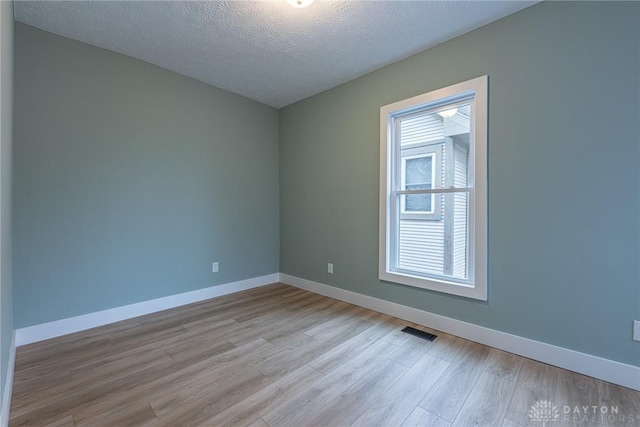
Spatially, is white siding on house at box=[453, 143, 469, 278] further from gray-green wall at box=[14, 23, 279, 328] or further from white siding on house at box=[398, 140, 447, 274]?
gray-green wall at box=[14, 23, 279, 328]

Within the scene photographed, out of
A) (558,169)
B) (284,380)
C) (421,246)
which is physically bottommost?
(284,380)

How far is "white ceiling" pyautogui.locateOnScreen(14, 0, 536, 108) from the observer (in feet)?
6.59

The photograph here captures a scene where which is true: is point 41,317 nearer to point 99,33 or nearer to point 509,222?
point 99,33

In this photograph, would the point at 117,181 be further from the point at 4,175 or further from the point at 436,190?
the point at 436,190

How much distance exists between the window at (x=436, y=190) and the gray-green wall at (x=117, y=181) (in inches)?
77.2

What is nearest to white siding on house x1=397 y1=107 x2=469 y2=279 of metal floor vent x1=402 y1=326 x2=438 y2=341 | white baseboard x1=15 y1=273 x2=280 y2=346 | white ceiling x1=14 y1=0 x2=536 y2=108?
metal floor vent x1=402 y1=326 x2=438 y2=341

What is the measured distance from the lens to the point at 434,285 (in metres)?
2.47

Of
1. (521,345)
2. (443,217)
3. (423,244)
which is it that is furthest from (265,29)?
(521,345)

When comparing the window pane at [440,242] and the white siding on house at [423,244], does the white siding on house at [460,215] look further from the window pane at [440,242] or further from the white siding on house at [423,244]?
the white siding on house at [423,244]

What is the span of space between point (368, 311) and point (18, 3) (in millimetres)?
3886

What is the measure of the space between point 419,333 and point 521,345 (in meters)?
0.73

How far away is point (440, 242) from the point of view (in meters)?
2.55

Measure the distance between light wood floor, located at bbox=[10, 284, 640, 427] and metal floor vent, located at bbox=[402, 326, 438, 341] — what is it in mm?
74

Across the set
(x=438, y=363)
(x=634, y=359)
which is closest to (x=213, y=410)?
(x=438, y=363)
